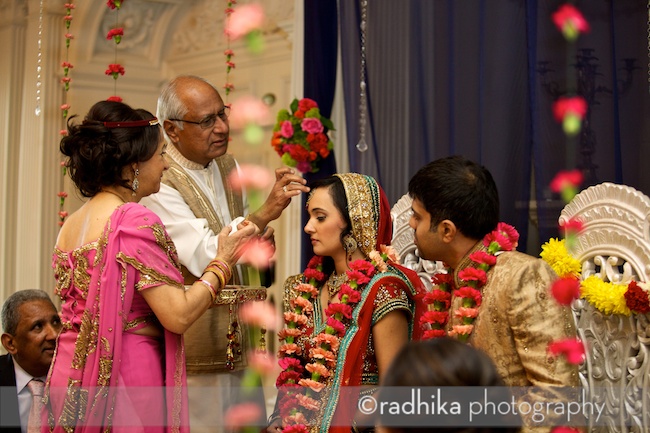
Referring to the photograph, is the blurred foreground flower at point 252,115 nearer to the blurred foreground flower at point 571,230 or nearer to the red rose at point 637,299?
the blurred foreground flower at point 571,230

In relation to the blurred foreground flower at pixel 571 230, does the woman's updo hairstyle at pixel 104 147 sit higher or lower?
higher

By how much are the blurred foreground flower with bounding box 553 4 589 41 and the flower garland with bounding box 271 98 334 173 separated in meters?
1.42

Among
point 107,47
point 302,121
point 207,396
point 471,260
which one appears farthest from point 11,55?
point 471,260

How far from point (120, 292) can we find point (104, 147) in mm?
454

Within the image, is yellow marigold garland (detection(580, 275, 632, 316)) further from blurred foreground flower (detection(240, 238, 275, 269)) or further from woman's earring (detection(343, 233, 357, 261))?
blurred foreground flower (detection(240, 238, 275, 269))

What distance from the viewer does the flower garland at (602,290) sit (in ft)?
9.32

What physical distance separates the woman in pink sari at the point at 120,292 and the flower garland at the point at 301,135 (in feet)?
5.38

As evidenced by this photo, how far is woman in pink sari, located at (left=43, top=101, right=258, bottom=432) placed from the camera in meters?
2.76

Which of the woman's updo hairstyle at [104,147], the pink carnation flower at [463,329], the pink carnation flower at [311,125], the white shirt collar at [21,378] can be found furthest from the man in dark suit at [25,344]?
the pink carnation flower at [463,329]

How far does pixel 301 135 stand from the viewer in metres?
4.63

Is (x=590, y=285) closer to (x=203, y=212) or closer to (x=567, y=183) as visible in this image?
(x=567, y=183)

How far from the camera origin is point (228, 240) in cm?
297

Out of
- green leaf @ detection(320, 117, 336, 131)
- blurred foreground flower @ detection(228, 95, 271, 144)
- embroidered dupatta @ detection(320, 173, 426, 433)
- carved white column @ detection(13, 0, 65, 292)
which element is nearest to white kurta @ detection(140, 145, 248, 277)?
embroidered dupatta @ detection(320, 173, 426, 433)

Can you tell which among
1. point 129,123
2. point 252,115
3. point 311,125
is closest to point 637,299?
point 129,123
